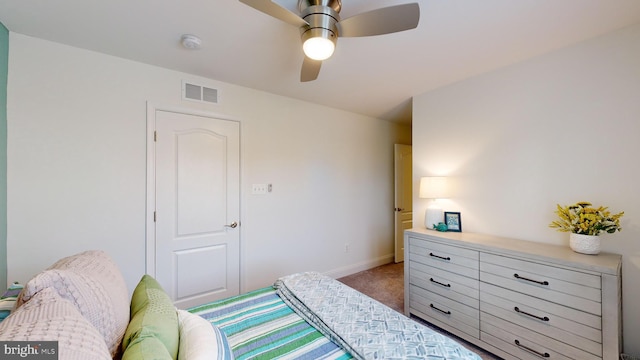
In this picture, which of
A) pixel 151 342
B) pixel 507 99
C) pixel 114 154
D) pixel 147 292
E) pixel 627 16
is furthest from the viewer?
pixel 507 99

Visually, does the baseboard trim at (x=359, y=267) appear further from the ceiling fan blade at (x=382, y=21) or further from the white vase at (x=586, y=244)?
the ceiling fan blade at (x=382, y=21)

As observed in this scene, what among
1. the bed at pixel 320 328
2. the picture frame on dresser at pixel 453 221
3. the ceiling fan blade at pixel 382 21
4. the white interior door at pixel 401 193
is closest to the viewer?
the bed at pixel 320 328

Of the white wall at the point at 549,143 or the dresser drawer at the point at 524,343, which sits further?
the white wall at the point at 549,143

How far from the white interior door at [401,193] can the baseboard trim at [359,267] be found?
0.59ft

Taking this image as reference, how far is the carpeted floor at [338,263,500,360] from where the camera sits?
2799mm

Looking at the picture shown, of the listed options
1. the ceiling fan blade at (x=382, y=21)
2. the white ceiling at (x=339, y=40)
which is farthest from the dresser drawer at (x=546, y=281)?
the ceiling fan blade at (x=382, y=21)

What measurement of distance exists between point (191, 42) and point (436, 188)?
2.47 m

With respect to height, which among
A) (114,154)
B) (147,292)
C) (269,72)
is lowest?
(147,292)

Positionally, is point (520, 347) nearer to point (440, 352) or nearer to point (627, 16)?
point (440, 352)

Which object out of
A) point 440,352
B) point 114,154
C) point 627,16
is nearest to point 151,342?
point 440,352

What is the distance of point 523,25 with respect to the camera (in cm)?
164

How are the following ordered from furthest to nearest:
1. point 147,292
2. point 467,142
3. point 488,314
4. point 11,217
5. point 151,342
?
point 467,142 → point 488,314 → point 11,217 → point 147,292 → point 151,342

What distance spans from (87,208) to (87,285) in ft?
4.93

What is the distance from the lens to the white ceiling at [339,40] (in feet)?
4.83
